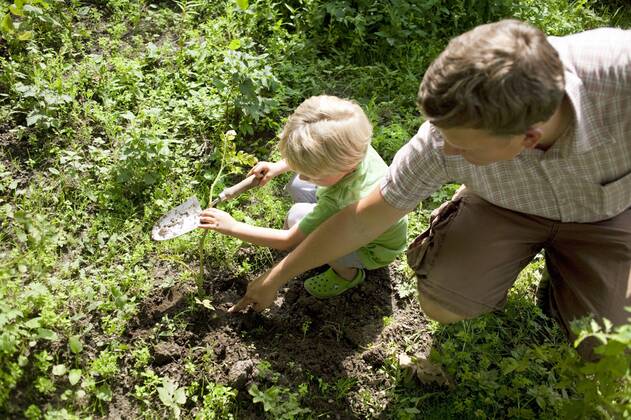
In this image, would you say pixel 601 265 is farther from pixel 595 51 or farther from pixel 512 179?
pixel 595 51

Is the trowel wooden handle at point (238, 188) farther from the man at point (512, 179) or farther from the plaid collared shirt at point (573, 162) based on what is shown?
the plaid collared shirt at point (573, 162)

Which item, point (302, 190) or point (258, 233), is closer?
point (258, 233)

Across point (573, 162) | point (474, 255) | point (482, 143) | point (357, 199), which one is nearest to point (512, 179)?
point (573, 162)

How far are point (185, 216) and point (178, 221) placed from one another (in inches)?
1.5

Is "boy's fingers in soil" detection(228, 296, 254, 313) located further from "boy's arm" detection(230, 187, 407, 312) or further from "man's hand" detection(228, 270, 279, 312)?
"boy's arm" detection(230, 187, 407, 312)

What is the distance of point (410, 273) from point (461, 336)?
1.30 feet

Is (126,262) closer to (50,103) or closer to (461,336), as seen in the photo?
(50,103)

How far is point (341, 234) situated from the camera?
2326mm

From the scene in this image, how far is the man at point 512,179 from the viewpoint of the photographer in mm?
1689

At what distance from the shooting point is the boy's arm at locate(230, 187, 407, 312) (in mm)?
2271

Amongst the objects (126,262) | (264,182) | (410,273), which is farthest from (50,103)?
(410,273)

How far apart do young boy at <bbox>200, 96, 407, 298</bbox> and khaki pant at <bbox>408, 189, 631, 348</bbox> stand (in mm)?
259

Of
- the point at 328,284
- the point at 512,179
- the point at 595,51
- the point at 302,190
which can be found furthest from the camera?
the point at 302,190

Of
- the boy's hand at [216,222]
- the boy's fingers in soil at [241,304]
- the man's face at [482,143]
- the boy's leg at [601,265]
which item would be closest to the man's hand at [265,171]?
the boy's hand at [216,222]
